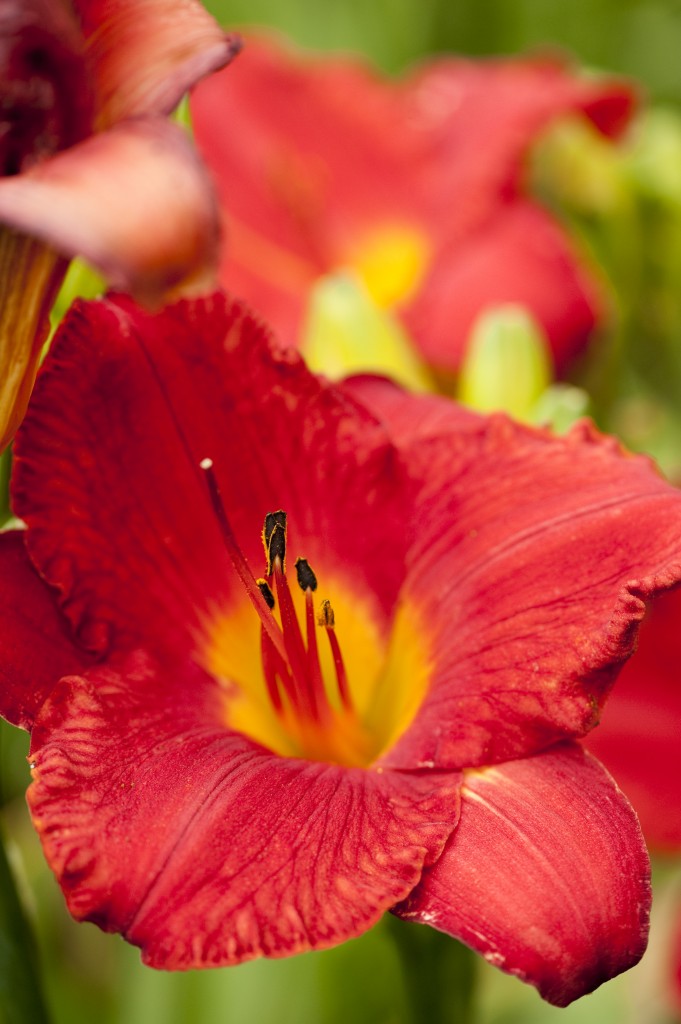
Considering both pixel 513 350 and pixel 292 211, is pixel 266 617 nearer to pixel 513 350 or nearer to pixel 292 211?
pixel 513 350

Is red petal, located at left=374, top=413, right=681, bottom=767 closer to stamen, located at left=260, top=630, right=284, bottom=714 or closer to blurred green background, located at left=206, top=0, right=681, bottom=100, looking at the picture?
stamen, located at left=260, top=630, right=284, bottom=714

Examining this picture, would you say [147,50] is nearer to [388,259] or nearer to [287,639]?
[287,639]

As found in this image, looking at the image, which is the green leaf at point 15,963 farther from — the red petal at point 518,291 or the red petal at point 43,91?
the red petal at point 518,291

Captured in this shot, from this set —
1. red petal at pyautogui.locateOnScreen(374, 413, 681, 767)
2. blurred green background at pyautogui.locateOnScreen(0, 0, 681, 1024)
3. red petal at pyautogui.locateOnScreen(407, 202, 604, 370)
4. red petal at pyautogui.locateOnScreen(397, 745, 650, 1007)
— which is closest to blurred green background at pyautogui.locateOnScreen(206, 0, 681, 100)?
blurred green background at pyautogui.locateOnScreen(0, 0, 681, 1024)

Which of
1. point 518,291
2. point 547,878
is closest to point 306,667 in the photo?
point 547,878

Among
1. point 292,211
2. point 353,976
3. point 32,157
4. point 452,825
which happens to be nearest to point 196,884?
point 452,825

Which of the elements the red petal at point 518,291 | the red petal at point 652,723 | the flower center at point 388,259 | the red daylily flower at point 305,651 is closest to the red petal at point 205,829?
the red daylily flower at point 305,651
